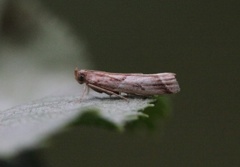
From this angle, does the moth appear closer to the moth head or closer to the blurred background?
the moth head

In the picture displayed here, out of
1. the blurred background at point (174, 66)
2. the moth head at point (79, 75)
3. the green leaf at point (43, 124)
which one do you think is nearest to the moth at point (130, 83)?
the moth head at point (79, 75)

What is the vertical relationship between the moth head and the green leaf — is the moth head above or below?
above

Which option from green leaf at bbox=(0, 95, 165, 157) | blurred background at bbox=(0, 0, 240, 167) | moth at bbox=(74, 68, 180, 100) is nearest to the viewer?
green leaf at bbox=(0, 95, 165, 157)

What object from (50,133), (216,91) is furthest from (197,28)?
(50,133)

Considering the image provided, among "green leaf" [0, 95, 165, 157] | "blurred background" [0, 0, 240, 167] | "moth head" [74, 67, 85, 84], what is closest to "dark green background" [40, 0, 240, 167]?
"blurred background" [0, 0, 240, 167]

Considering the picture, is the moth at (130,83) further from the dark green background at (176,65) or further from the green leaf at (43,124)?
the dark green background at (176,65)

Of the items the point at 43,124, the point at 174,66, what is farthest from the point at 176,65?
the point at 43,124

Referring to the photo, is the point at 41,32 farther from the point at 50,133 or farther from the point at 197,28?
the point at 197,28

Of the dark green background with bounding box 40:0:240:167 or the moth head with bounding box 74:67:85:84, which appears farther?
the dark green background with bounding box 40:0:240:167
